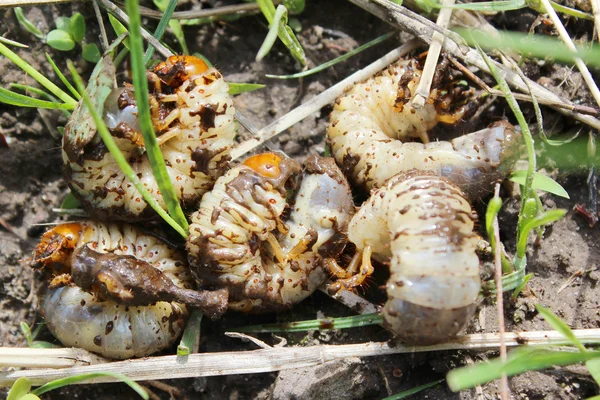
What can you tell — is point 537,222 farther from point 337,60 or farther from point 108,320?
point 108,320

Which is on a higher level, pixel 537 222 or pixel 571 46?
pixel 571 46

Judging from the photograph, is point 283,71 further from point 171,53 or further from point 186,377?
point 186,377

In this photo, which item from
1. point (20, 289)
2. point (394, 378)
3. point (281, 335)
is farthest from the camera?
point (20, 289)

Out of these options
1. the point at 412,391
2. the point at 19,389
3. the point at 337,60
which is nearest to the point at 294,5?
the point at 337,60

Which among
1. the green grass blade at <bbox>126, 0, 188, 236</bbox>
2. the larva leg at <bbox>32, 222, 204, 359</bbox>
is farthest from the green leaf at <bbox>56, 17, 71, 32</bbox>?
the green grass blade at <bbox>126, 0, 188, 236</bbox>

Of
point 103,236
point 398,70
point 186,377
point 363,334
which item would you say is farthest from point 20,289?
point 398,70

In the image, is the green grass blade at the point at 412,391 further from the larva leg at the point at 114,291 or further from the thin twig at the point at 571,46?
the thin twig at the point at 571,46
